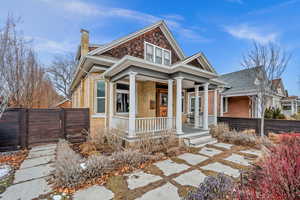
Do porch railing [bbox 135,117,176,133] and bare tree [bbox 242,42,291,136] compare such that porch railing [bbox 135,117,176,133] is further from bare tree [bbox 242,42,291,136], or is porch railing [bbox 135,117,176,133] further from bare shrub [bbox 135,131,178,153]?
bare tree [bbox 242,42,291,136]

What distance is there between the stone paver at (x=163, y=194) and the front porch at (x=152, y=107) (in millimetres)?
2743

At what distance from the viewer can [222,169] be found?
13.1 ft

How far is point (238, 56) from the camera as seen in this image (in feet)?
26.7

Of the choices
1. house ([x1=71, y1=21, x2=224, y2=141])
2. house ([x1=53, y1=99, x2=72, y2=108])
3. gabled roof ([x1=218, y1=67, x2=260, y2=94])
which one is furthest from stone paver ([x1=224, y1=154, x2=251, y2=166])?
house ([x1=53, y1=99, x2=72, y2=108])

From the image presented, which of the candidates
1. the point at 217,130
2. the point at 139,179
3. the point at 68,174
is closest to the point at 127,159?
the point at 139,179

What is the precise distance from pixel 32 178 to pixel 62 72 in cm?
2523

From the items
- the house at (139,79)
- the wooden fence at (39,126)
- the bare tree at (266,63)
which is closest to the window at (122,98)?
the house at (139,79)

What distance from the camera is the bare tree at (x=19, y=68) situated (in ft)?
21.7

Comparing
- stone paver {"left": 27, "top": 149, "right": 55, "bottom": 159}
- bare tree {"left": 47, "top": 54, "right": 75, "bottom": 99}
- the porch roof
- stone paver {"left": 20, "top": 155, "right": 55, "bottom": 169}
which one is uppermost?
bare tree {"left": 47, "top": 54, "right": 75, "bottom": 99}

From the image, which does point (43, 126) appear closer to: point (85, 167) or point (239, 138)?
point (85, 167)

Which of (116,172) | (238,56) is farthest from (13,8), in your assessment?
(238,56)

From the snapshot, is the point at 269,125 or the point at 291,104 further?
the point at 291,104

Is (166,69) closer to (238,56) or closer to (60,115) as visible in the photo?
(238,56)

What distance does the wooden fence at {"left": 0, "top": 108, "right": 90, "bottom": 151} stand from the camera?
5.49 meters
